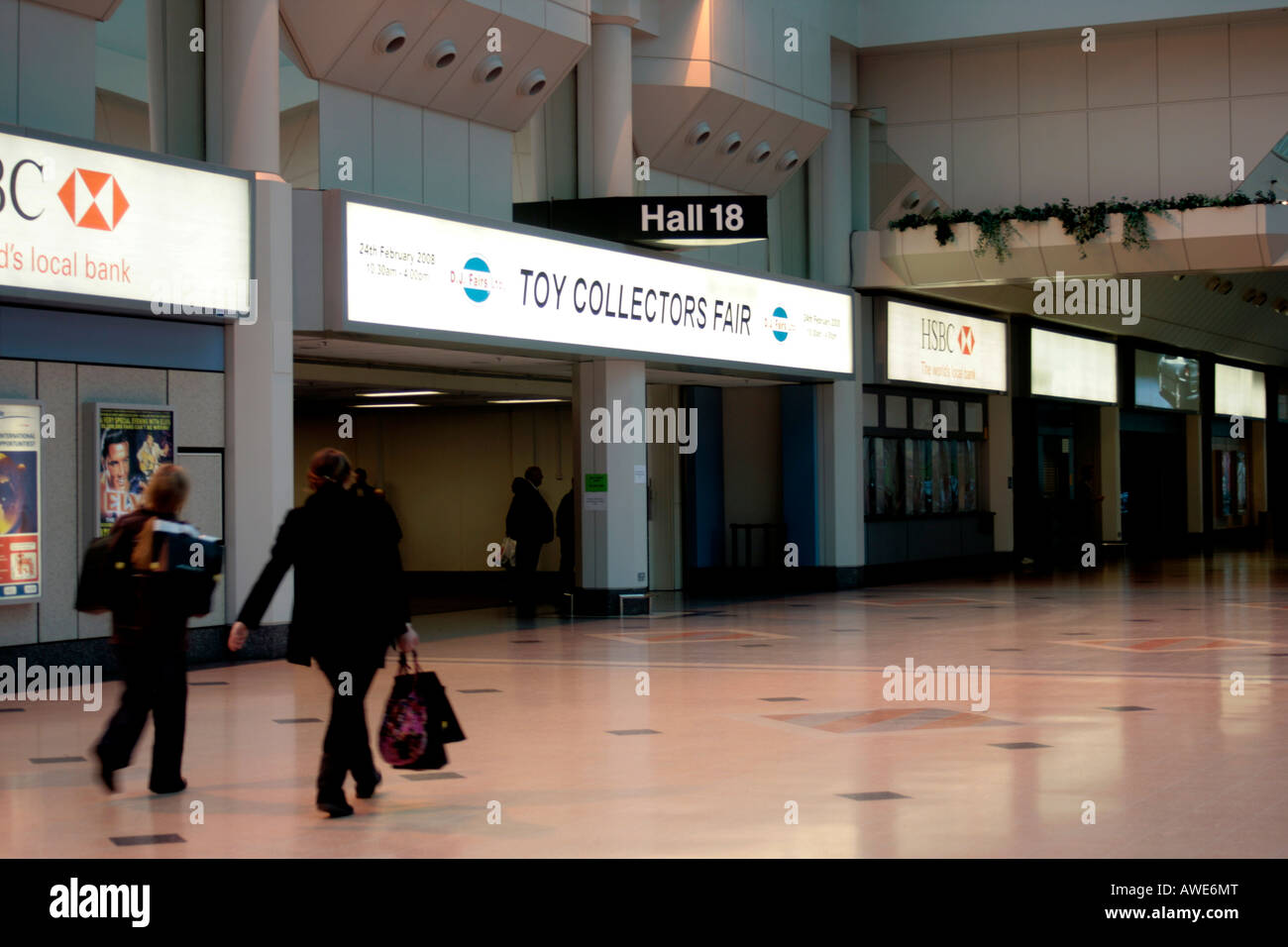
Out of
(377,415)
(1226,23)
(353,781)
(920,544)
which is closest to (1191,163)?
(1226,23)

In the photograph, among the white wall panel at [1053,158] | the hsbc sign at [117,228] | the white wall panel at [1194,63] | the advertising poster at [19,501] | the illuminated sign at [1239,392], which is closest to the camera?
the hsbc sign at [117,228]

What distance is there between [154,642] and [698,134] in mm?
11466

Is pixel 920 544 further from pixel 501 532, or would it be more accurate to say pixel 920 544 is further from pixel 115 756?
pixel 115 756

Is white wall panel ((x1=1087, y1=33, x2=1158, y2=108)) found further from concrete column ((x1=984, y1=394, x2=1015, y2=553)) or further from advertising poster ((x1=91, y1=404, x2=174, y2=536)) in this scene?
advertising poster ((x1=91, y1=404, x2=174, y2=536))

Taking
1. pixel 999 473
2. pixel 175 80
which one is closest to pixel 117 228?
pixel 175 80

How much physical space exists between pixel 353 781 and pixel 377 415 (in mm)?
15784

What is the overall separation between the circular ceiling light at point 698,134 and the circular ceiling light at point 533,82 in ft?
8.70

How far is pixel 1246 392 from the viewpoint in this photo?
3372 cm

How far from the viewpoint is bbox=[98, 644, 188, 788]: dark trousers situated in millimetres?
6336

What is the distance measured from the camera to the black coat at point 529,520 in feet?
52.0

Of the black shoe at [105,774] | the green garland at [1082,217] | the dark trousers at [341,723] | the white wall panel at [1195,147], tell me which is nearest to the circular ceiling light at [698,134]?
the green garland at [1082,217]

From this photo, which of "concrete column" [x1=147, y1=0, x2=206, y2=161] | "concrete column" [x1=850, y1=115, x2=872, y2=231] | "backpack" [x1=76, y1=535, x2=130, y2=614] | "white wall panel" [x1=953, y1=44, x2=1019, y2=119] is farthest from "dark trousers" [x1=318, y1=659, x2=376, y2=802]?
"white wall panel" [x1=953, y1=44, x2=1019, y2=119]

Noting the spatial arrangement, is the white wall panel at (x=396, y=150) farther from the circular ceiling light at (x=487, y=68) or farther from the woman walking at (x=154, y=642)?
the woman walking at (x=154, y=642)

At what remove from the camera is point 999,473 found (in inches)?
918
